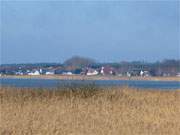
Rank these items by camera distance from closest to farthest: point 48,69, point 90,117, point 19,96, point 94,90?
point 90,117
point 19,96
point 94,90
point 48,69

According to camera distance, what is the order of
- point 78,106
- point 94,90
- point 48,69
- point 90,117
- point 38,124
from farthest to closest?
point 48,69
point 94,90
point 78,106
point 90,117
point 38,124

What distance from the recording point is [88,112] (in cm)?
1269

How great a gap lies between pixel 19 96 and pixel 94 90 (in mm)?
2883

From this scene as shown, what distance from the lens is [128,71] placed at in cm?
5941

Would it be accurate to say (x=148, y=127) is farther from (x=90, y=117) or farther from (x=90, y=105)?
(x=90, y=105)

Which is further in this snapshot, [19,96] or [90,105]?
[19,96]

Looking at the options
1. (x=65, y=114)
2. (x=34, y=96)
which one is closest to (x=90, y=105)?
(x=65, y=114)

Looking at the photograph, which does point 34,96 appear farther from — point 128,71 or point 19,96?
point 128,71

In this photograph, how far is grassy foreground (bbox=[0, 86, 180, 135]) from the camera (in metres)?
10.4

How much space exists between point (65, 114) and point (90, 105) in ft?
5.36

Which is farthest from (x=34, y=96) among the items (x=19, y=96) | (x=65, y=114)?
(x=65, y=114)

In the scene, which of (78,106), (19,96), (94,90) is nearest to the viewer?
(78,106)

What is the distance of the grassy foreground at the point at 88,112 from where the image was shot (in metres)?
10.4

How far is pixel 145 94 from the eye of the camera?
688 inches
